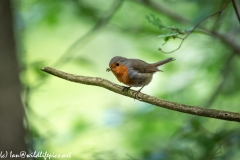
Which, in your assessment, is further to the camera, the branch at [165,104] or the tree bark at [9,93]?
the tree bark at [9,93]

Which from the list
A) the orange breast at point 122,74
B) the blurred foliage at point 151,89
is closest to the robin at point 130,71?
the orange breast at point 122,74

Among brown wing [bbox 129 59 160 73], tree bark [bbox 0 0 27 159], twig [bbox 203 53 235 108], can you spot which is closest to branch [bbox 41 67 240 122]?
tree bark [bbox 0 0 27 159]

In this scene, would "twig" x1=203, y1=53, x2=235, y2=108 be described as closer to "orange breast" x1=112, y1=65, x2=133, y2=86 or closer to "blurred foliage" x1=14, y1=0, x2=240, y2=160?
"blurred foliage" x1=14, y1=0, x2=240, y2=160

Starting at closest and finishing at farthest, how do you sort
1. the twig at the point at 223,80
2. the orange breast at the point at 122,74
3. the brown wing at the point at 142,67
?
the orange breast at the point at 122,74 < the brown wing at the point at 142,67 < the twig at the point at 223,80

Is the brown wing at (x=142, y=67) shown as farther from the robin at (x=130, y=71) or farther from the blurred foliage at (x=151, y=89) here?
the blurred foliage at (x=151, y=89)

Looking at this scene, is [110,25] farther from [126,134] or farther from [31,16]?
[126,134]

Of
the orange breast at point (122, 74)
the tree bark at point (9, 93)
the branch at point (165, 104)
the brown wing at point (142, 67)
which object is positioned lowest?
the branch at point (165, 104)


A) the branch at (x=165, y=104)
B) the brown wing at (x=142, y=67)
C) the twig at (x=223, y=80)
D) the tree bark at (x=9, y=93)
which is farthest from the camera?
A: the twig at (x=223, y=80)

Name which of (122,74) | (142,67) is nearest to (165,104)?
(122,74)

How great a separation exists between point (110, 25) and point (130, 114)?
1552mm

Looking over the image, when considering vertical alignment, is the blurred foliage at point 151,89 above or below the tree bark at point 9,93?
above

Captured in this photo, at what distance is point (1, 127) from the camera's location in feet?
12.4

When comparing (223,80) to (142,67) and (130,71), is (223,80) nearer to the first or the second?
(142,67)

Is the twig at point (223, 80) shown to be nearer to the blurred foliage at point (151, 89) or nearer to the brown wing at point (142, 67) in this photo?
the blurred foliage at point (151, 89)
